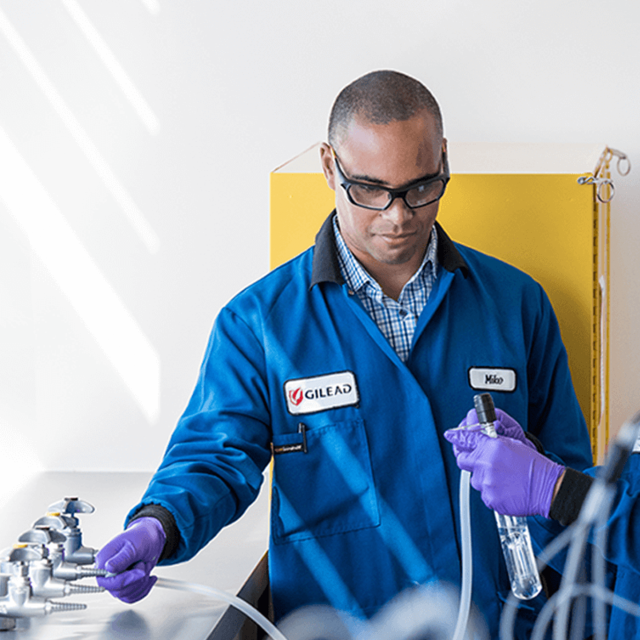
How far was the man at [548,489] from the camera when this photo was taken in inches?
35.1

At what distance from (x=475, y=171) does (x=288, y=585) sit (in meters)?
0.95

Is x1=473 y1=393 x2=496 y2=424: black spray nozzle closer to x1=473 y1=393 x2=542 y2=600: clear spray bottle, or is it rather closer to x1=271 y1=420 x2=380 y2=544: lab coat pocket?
x1=473 y1=393 x2=542 y2=600: clear spray bottle

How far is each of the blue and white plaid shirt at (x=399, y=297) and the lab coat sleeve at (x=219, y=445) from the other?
0.67ft

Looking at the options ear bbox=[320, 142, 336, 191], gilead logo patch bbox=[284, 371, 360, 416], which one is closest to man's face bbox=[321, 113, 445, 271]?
ear bbox=[320, 142, 336, 191]

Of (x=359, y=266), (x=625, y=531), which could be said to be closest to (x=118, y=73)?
(x=359, y=266)

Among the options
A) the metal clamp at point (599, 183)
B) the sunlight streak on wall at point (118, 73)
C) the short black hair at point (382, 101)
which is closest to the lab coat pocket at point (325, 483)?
the short black hair at point (382, 101)

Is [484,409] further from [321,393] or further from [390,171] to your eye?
[390,171]

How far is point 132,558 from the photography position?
958 mm

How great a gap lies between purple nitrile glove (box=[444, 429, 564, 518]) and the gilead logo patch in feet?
0.93

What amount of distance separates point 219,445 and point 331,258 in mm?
399

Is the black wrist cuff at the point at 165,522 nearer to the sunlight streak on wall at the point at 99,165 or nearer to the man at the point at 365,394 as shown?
the man at the point at 365,394

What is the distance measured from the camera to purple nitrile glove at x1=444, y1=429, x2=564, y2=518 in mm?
984

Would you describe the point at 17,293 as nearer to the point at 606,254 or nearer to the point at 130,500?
the point at 130,500

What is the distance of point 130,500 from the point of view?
70.0 inches
